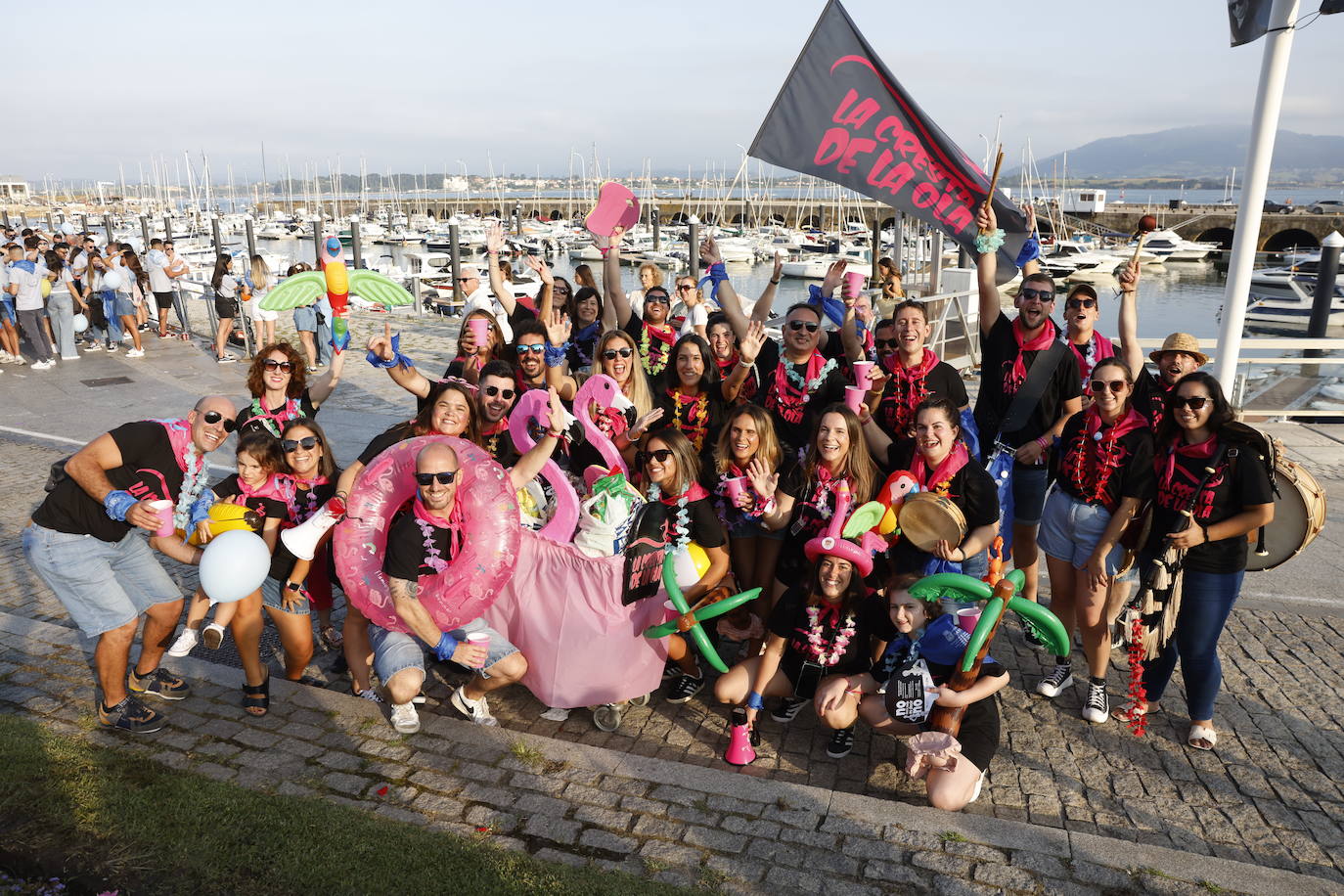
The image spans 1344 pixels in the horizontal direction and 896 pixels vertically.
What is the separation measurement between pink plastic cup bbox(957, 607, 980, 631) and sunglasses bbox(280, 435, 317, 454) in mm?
3363

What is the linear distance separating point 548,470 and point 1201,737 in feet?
11.4

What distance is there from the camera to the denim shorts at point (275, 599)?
4.73 meters

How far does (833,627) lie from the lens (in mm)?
4324

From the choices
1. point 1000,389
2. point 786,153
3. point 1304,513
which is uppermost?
point 786,153

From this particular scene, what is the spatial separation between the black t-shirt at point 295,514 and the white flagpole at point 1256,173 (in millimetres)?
5857

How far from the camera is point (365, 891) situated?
10.8ft

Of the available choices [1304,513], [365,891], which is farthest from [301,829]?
[1304,513]

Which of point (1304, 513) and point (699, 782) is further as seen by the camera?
point (1304, 513)

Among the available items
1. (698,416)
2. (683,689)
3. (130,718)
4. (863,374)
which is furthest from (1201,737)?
(130,718)

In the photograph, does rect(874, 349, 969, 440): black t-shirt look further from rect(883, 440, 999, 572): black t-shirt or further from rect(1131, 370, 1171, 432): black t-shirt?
rect(1131, 370, 1171, 432): black t-shirt

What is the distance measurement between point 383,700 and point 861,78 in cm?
501

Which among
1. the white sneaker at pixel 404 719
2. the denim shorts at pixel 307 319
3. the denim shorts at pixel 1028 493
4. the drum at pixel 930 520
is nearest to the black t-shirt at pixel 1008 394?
the denim shorts at pixel 1028 493

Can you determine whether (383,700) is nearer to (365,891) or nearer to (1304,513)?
(365,891)

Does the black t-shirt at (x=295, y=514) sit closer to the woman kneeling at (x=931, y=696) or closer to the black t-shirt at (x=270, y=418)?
the black t-shirt at (x=270, y=418)
